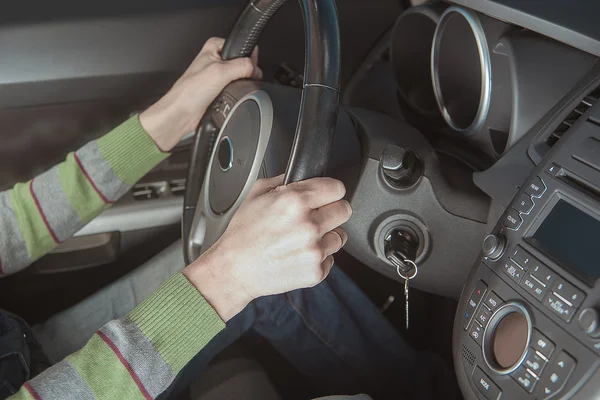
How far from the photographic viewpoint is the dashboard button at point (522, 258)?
67cm

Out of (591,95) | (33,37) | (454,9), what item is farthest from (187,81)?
(591,95)

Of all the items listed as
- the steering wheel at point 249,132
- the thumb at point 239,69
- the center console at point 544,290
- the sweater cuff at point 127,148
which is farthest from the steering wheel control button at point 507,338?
the sweater cuff at point 127,148

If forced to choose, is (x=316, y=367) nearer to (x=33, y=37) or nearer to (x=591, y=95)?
(x=591, y=95)

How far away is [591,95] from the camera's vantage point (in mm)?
696

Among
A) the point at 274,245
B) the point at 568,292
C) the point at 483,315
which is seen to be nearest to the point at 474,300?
the point at 483,315

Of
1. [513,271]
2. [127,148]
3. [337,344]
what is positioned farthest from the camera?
[127,148]

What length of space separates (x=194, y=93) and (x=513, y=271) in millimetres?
558

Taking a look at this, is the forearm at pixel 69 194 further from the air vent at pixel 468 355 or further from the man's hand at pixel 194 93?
the air vent at pixel 468 355

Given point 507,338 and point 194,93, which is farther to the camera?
point 194,93

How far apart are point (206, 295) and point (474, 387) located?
1.00 ft

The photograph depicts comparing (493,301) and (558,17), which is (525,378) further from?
(558,17)

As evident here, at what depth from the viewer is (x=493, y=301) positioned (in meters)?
0.70

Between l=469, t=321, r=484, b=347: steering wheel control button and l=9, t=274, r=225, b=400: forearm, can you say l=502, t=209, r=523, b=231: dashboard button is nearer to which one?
l=469, t=321, r=484, b=347: steering wheel control button

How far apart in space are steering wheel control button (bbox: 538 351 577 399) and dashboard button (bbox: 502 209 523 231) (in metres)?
0.14
